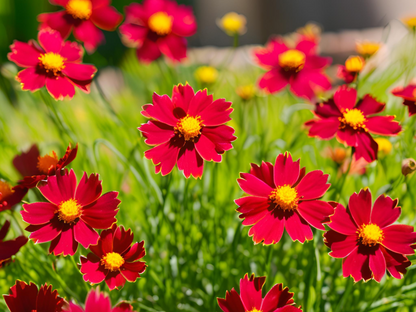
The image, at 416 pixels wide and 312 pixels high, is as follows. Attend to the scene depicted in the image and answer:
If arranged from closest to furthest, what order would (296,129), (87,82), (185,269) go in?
1. (87,82)
2. (185,269)
3. (296,129)

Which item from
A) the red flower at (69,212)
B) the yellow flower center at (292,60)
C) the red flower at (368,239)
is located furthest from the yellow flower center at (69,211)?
the yellow flower center at (292,60)

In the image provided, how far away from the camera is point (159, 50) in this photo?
62 cm

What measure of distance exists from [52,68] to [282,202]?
32cm

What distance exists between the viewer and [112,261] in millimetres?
398

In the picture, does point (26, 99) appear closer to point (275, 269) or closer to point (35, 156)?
point (35, 156)

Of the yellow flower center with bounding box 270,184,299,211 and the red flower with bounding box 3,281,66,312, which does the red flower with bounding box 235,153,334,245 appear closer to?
the yellow flower center with bounding box 270,184,299,211

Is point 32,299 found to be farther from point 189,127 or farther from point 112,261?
point 189,127

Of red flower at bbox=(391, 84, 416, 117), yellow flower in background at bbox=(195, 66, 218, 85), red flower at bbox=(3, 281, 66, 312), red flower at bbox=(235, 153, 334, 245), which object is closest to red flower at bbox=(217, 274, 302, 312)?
red flower at bbox=(235, 153, 334, 245)

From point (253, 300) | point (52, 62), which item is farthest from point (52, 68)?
point (253, 300)

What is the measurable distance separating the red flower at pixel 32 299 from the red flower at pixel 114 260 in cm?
3

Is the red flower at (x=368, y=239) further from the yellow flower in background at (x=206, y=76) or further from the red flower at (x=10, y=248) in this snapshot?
the yellow flower in background at (x=206, y=76)

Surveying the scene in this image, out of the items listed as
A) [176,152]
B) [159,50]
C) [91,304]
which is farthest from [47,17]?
[91,304]

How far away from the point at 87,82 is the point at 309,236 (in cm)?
32

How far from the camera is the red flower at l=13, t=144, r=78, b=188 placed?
16.1 inches
